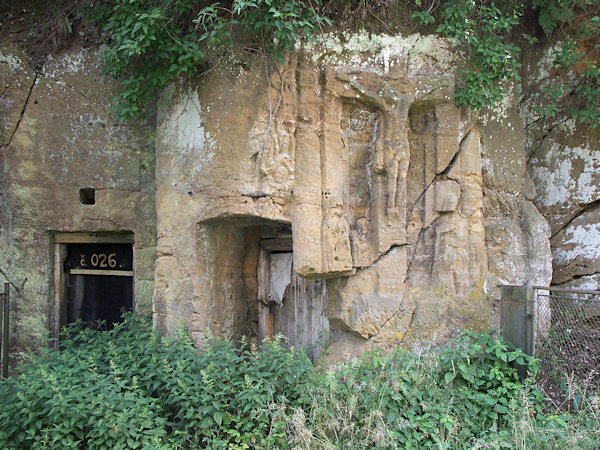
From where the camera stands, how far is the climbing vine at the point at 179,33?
14.1 feet

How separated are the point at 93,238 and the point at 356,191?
10.3 feet

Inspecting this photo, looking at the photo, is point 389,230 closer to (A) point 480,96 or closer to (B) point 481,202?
(B) point 481,202

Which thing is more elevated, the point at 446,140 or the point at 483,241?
the point at 446,140

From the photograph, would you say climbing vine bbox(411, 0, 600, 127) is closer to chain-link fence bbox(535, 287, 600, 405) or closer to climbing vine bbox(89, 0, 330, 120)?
climbing vine bbox(89, 0, 330, 120)

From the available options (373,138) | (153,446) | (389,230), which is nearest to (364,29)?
(373,138)

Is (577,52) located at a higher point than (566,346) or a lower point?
higher

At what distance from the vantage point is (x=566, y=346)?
4.32m

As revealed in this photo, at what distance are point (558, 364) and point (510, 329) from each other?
449 mm

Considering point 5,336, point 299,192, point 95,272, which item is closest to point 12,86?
point 95,272

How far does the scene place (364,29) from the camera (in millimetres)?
5086

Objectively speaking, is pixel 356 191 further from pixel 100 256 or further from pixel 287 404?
pixel 100 256

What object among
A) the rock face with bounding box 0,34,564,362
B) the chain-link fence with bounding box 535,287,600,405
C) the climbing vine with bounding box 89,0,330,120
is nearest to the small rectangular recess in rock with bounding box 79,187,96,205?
the rock face with bounding box 0,34,564,362

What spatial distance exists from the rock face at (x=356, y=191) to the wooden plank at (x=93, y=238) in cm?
105

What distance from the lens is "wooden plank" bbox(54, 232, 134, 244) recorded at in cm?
572
